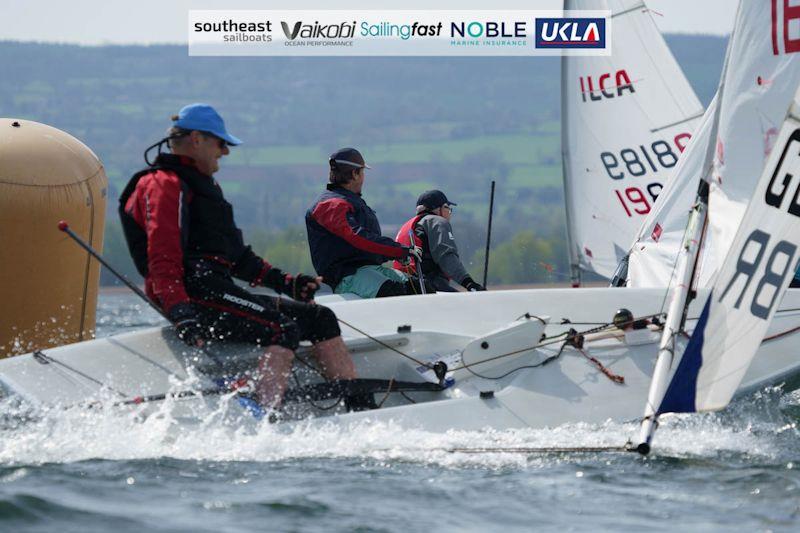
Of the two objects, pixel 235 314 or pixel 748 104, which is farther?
pixel 748 104

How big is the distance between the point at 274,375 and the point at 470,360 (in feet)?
3.03

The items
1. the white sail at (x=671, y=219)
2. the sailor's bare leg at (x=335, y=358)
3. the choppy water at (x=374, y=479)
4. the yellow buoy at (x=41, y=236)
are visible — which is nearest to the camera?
the choppy water at (x=374, y=479)

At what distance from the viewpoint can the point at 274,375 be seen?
4.84 metres

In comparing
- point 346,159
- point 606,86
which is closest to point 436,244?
point 346,159

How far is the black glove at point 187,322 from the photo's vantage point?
15.2ft

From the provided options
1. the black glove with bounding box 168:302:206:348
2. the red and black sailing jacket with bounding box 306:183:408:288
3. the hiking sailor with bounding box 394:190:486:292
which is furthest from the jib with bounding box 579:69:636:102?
the black glove with bounding box 168:302:206:348

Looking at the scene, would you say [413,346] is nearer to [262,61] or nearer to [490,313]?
[490,313]

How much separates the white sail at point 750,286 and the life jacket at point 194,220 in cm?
172

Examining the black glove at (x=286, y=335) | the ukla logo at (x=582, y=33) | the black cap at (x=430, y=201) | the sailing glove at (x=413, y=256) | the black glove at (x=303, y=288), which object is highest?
the ukla logo at (x=582, y=33)

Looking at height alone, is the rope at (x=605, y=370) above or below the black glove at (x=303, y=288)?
below

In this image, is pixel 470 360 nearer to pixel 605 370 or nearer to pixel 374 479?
pixel 605 370

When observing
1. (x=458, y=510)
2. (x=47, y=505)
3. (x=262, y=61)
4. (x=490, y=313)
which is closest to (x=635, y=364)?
(x=490, y=313)

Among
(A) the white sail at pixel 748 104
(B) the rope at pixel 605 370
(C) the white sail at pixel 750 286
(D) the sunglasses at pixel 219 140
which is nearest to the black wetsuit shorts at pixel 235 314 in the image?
(D) the sunglasses at pixel 219 140

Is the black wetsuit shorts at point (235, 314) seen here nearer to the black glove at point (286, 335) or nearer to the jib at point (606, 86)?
the black glove at point (286, 335)
